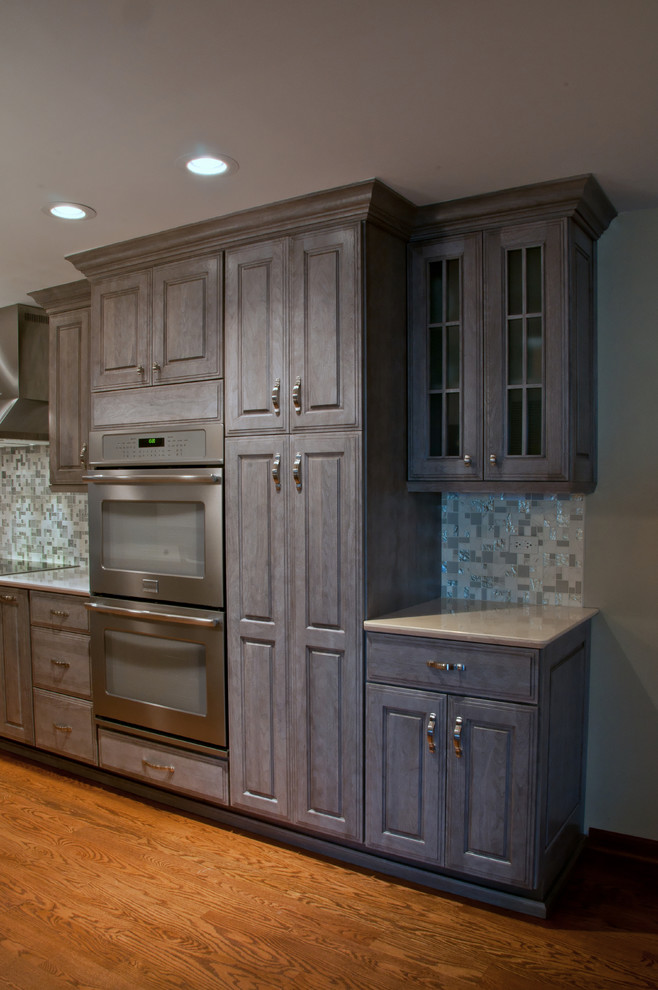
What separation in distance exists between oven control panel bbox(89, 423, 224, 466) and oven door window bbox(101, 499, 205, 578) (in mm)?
180

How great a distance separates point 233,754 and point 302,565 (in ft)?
2.77

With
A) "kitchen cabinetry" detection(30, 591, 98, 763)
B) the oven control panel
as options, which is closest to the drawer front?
"kitchen cabinetry" detection(30, 591, 98, 763)

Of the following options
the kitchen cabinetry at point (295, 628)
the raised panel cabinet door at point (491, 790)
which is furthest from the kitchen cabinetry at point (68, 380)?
the raised panel cabinet door at point (491, 790)

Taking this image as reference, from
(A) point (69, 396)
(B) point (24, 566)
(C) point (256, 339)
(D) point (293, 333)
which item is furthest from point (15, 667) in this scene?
(D) point (293, 333)

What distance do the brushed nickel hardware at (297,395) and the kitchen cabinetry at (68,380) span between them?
144cm

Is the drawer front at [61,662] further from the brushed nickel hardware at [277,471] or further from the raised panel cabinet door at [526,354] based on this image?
the raised panel cabinet door at [526,354]

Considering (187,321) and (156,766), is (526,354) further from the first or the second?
(156,766)

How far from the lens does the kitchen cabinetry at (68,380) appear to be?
3.67m

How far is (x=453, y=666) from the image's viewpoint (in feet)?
7.82

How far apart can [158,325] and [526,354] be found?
151 cm

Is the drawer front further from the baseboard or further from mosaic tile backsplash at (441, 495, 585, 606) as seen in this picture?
the baseboard

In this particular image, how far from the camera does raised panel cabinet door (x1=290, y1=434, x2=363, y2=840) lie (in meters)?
2.56

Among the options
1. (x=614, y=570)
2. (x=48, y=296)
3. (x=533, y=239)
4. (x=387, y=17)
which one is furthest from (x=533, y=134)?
(x=48, y=296)

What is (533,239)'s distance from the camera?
2537mm
